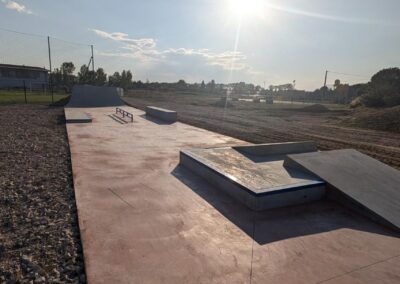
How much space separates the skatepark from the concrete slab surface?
2 cm

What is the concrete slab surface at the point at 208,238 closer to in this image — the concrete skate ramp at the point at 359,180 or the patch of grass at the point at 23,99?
the concrete skate ramp at the point at 359,180

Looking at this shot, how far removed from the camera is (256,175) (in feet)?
18.9

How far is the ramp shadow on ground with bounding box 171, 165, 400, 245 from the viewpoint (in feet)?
13.0

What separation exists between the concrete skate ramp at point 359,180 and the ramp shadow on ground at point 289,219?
21 centimetres

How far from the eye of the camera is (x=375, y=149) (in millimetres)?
10312

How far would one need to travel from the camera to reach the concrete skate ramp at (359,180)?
4.47 meters

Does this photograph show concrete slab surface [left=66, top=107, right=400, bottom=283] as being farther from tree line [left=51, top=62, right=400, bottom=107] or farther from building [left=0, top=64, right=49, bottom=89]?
building [left=0, top=64, right=49, bottom=89]

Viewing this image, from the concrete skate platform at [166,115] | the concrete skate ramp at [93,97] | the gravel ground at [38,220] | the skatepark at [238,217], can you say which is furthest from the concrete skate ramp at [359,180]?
the concrete skate ramp at [93,97]

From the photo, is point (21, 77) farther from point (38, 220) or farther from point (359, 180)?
point (359, 180)

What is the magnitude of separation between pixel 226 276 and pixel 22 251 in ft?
8.01

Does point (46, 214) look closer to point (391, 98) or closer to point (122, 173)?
point (122, 173)

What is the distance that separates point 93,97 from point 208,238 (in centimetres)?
2743

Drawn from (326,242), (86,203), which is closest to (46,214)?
(86,203)

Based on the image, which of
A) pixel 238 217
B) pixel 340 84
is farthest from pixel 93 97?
pixel 340 84
